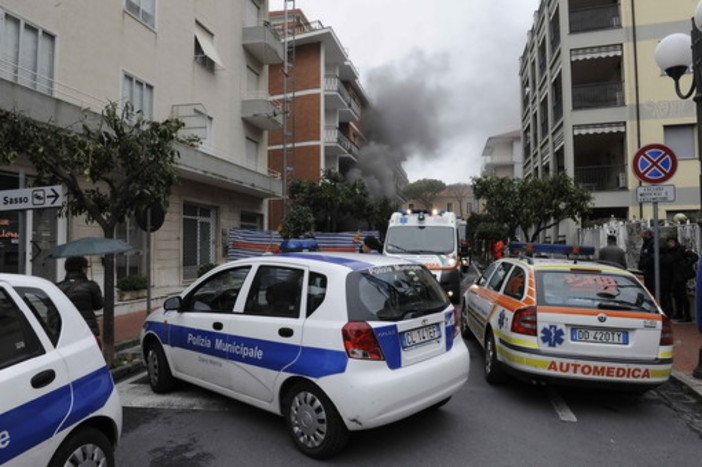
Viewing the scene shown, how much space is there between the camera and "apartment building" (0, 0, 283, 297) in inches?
369

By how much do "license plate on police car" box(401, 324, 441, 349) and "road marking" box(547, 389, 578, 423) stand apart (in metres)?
1.59

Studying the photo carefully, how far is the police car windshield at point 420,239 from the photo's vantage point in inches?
422

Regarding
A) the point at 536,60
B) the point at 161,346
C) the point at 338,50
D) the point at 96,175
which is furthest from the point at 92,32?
the point at 536,60

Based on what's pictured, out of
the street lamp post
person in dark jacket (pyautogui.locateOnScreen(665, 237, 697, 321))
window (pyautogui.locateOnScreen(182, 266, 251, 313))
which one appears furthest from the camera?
person in dark jacket (pyautogui.locateOnScreen(665, 237, 697, 321))

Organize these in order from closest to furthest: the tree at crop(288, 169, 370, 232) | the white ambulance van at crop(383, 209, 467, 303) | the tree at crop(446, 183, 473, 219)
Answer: the white ambulance van at crop(383, 209, 467, 303)
the tree at crop(288, 169, 370, 232)
the tree at crop(446, 183, 473, 219)

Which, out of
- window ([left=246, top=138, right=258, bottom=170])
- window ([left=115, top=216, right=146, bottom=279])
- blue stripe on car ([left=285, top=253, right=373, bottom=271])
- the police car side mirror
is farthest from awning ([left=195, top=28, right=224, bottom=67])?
blue stripe on car ([left=285, top=253, right=373, bottom=271])

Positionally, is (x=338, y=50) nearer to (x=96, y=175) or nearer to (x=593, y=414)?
(x=96, y=175)

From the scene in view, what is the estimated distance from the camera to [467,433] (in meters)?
3.83

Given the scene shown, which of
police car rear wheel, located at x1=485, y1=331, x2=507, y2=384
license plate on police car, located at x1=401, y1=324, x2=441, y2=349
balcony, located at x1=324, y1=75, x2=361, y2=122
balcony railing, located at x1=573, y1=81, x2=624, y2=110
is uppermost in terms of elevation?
balcony, located at x1=324, y1=75, x2=361, y2=122

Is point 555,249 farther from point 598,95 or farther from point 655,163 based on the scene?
point 598,95

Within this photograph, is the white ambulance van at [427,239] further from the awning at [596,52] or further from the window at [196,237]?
the awning at [596,52]

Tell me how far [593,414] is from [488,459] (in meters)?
1.61

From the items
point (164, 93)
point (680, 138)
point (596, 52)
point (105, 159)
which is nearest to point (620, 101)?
point (596, 52)

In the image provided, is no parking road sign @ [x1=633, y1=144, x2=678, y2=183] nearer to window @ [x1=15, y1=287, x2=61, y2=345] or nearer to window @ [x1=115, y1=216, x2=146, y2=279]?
window @ [x1=15, y1=287, x2=61, y2=345]
